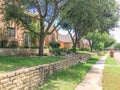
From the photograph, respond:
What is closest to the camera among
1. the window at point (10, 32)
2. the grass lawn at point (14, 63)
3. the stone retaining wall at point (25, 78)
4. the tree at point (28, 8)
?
the stone retaining wall at point (25, 78)

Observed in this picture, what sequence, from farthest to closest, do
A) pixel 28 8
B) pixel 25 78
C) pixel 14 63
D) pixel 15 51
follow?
1. pixel 15 51
2. pixel 28 8
3. pixel 14 63
4. pixel 25 78

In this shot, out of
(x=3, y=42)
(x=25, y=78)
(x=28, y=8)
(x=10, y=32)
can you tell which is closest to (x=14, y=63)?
(x=25, y=78)

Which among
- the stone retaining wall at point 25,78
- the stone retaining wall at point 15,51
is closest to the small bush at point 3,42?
the stone retaining wall at point 15,51

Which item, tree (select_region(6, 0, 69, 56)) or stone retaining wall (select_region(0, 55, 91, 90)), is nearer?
stone retaining wall (select_region(0, 55, 91, 90))

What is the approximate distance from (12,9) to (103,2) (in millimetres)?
8326

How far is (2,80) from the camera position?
26.6 feet

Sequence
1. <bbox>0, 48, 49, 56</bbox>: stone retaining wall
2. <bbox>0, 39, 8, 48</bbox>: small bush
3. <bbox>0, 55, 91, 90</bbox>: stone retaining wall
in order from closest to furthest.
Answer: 1. <bbox>0, 55, 91, 90</bbox>: stone retaining wall
2. <bbox>0, 48, 49, 56</bbox>: stone retaining wall
3. <bbox>0, 39, 8, 48</bbox>: small bush

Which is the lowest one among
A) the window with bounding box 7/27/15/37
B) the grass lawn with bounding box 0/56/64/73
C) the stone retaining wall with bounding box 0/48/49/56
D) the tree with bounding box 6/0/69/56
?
the grass lawn with bounding box 0/56/64/73

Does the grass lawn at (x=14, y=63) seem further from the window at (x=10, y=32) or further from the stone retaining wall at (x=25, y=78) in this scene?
the window at (x=10, y=32)

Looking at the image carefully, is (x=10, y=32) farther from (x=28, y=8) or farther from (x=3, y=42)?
(x=28, y=8)

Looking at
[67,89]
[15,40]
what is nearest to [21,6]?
[15,40]

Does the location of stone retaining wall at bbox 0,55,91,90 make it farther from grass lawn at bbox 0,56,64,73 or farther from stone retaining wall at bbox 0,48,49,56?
stone retaining wall at bbox 0,48,49,56

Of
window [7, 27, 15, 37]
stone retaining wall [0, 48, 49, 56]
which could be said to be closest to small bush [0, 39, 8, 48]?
stone retaining wall [0, 48, 49, 56]

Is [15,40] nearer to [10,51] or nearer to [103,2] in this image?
[10,51]
